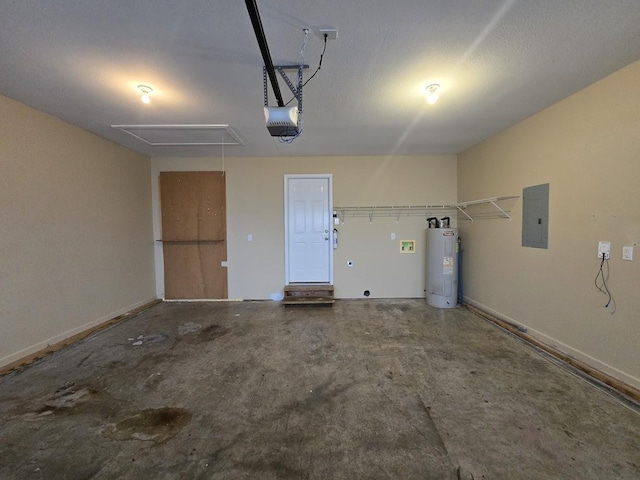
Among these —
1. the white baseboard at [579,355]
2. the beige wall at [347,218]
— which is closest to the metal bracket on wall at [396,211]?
the beige wall at [347,218]

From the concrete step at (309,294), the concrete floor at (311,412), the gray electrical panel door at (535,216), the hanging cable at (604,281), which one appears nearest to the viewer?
the concrete floor at (311,412)

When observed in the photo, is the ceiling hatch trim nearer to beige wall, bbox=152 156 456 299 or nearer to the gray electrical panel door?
beige wall, bbox=152 156 456 299

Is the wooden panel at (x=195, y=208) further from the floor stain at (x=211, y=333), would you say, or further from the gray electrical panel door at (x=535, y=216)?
the gray electrical panel door at (x=535, y=216)

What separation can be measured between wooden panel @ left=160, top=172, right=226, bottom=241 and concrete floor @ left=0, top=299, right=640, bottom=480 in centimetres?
200

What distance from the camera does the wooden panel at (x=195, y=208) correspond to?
4719 mm

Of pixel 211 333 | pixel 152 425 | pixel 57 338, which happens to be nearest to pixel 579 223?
pixel 152 425

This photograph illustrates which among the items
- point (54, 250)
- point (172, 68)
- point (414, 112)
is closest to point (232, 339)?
point (54, 250)

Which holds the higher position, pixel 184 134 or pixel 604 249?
pixel 184 134

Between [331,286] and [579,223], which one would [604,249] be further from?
[331,286]

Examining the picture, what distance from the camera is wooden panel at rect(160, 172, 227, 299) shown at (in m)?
4.71

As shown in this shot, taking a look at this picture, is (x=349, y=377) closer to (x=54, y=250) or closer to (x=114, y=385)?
(x=114, y=385)

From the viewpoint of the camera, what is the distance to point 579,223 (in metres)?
2.53

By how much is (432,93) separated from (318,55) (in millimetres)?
1164

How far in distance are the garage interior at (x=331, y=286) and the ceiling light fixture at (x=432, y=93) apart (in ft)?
0.13
